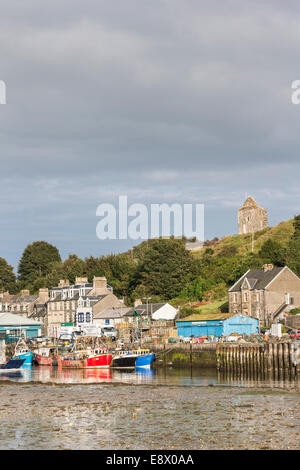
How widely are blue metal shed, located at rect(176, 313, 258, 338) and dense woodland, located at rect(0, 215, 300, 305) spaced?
1732 cm

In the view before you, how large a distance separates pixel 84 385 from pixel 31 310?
270ft

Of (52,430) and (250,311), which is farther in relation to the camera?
(250,311)

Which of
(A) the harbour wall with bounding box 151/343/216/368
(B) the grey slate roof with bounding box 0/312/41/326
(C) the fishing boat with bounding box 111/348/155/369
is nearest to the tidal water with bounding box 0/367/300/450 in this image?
(A) the harbour wall with bounding box 151/343/216/368

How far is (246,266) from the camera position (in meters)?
97.2

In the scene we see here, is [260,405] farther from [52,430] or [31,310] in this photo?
[31,310]

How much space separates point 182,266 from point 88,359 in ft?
132

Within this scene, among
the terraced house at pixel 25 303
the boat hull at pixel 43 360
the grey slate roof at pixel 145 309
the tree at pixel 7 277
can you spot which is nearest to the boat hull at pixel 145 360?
Result: the boat hull at pixel 43 360

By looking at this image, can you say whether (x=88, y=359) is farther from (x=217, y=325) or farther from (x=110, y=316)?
(x=110, y=316)

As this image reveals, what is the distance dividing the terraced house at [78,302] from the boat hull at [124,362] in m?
38.9

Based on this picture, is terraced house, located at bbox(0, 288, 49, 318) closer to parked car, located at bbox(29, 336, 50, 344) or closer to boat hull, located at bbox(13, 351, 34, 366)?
parked car, located at bbox(29, 336, 50, 344)

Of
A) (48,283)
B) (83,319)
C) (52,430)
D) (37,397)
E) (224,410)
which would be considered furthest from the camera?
(48,283)

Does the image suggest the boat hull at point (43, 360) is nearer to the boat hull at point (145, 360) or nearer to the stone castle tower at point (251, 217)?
the boat hull at point (145, 360)
